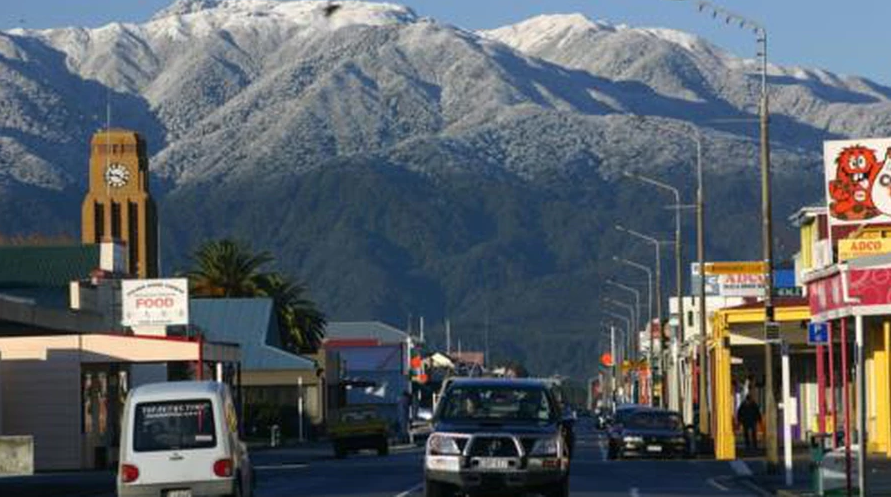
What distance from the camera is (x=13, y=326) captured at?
72375 millimetres

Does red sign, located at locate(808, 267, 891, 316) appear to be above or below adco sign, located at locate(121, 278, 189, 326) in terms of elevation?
below

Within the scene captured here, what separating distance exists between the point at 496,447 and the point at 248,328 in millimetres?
81633

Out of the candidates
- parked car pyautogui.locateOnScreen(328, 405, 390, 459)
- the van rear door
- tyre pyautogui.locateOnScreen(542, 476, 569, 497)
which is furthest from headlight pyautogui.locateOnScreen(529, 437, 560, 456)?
parked car pyautogui.locateOnScreen(328, 405, 390, 459)

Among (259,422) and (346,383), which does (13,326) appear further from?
(346,383)

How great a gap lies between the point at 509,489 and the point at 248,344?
80.4 metres

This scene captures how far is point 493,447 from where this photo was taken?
37938mm

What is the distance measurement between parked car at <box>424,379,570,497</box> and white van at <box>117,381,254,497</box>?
10.7 feet

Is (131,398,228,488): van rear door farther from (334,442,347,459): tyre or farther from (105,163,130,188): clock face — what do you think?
(105,163,130,188): clock face

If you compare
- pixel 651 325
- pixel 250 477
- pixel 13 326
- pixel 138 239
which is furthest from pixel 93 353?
pixel 138 239

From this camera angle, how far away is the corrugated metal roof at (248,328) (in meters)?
116

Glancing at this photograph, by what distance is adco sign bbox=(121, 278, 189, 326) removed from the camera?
88875 mm

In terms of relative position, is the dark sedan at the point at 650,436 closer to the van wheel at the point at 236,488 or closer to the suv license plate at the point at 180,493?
the van wheel at the point at 236,488

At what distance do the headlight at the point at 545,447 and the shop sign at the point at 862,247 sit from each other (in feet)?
26.1

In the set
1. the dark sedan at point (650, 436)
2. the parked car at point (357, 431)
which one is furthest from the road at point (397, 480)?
the parked car at point (357, 431)
